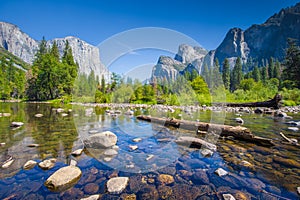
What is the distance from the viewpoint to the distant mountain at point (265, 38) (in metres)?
126

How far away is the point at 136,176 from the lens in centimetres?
271

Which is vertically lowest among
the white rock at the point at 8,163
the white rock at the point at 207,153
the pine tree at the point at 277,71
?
the white rock at the point at 8,163

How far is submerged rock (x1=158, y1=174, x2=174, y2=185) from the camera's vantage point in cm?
254

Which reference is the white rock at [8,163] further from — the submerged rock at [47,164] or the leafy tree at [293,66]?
the leafy tree at [293,66]

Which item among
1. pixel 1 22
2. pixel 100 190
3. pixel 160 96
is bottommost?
pixel 100 190

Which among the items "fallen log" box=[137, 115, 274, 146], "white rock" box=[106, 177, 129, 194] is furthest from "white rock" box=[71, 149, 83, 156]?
"fallen log" box=[137, 115, 274, 146]

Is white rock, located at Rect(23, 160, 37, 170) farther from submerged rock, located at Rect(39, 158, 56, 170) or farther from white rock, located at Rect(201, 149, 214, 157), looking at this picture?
white rock, located at Rect(201, 149, 214, 157)

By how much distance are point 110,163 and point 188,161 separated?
5.35 feet

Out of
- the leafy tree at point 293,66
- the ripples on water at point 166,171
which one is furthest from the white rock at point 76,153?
the leafy tree at point 293,66

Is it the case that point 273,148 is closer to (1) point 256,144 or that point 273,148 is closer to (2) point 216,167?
(1) point 256,144

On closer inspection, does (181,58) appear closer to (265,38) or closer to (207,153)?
(207,153)

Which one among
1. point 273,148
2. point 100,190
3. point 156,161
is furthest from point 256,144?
point 100,190

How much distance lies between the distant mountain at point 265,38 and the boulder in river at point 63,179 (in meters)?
137

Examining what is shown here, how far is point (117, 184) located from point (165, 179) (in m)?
0.80
